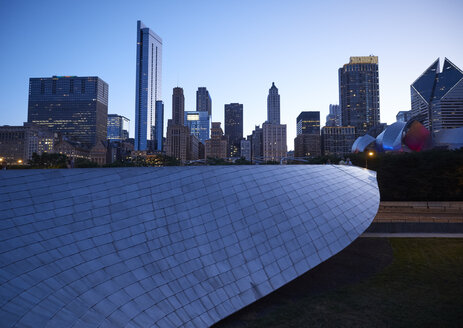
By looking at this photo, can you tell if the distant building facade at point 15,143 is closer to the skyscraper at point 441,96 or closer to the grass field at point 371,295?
the grass field at point 371,295

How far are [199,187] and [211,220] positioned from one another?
2.01 m

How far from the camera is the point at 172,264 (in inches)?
384

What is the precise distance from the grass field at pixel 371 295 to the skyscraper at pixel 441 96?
18270 cm

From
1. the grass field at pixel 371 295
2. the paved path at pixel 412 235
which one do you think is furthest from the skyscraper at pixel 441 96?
the grass field at pixel 371 295

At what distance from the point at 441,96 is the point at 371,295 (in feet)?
707

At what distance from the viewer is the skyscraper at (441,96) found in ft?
552

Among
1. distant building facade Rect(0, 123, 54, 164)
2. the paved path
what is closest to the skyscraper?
the paved path

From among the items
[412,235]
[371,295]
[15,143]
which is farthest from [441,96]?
[15,143]

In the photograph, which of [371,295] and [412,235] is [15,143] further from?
[371,295]

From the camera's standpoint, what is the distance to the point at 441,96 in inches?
7003

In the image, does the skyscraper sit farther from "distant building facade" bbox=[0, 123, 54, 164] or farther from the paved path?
"distant building facade" bbox=[0, 123, 54, 164]

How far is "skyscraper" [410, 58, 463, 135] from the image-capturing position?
552 ft

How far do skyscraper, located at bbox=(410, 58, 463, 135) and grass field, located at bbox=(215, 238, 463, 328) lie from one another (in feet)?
599

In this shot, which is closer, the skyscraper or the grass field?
the grass field
